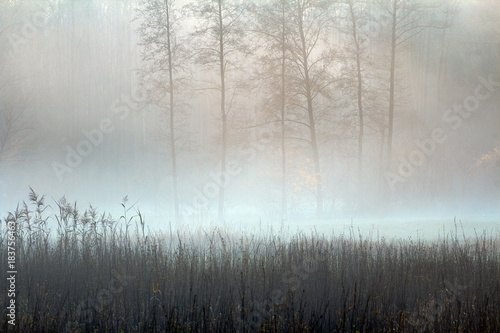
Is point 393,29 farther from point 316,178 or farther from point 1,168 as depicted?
point 1,168

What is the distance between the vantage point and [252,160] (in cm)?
2248

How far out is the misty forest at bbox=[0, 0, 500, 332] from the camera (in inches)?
267

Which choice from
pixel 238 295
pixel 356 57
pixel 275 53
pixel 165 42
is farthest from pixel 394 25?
pixel 238 295

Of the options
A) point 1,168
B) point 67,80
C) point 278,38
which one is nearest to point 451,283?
point 278,38

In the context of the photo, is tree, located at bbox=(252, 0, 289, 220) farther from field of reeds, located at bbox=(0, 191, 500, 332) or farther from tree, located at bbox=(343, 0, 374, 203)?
field of reeds, located at bbox=(0, 191, 500, 332)

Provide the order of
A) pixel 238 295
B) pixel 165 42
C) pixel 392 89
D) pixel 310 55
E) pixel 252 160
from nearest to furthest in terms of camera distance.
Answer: pixel 238 295
pixel 165 42
pixel 310 55
pixel 392 89
pixel 252 160

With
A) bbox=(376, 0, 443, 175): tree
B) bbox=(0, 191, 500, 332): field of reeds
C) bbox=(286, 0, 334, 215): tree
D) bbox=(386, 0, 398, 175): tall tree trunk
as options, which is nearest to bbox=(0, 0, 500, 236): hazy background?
bbox=(286, 0, 334, 215): tree

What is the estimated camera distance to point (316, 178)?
20203mm

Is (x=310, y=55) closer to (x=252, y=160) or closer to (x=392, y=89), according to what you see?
(x=392, y=89)

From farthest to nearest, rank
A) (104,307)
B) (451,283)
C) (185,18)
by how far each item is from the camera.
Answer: (185,18), (451,283), (104,307)

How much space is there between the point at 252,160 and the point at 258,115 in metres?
2.25

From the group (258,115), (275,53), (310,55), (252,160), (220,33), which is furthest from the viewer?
(252,160)

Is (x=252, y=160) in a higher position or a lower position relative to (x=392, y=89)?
lower

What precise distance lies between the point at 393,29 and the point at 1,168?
66.5 ft
